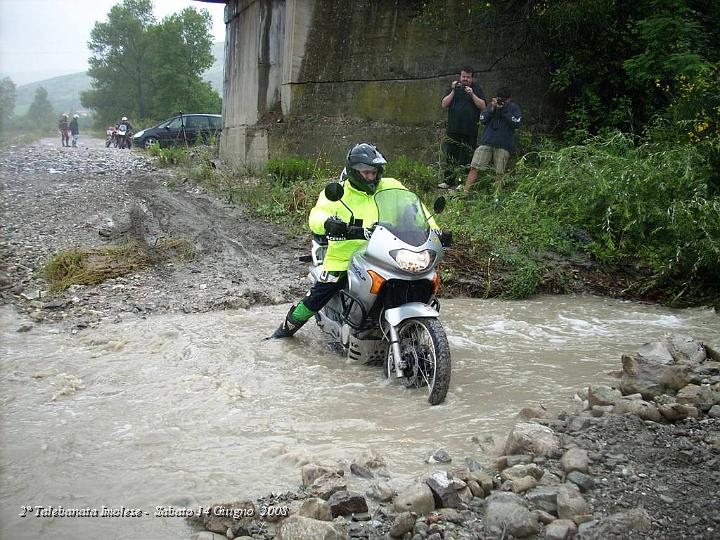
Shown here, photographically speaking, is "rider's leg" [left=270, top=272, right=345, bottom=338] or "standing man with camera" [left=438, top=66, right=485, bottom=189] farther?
"standing man with camera" [left=438, top=66, right=485, bottom=189]

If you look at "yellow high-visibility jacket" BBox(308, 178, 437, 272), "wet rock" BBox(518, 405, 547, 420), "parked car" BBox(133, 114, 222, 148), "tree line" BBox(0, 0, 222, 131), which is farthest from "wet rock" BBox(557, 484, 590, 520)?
"tree line" BBox(0, 0, 222, 131)

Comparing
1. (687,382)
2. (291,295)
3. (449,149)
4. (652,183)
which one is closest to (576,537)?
(687,382)

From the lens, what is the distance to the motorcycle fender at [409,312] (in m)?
5.05

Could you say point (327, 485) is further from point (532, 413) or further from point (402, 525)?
point (532, 413)

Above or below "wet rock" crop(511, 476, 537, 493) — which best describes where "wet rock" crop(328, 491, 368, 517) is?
below

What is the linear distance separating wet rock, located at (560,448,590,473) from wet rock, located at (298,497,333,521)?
1.23 meters

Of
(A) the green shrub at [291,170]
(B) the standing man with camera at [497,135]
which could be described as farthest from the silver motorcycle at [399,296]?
(A) the green shrub at [291,170]

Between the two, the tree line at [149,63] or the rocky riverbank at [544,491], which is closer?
the rocky riverbank at [544,491]

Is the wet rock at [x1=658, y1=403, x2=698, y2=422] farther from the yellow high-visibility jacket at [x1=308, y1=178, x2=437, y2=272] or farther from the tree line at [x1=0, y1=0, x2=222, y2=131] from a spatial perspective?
the tree line at [x1=0, y1=0, x2=222, y2=131]

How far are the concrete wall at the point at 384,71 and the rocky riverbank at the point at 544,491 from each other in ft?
28.6

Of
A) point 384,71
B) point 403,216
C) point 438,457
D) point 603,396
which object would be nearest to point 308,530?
point 438,457

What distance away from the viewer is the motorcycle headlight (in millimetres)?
5086

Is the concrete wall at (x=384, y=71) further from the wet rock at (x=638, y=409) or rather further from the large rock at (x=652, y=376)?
the wet rock at (x=638, y=409)

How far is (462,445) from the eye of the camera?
422 cm
